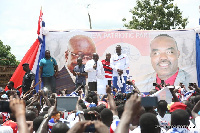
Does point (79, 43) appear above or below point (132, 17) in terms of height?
below

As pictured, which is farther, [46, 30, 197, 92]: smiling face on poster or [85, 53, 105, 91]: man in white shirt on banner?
[46, 30, 197, 92]: smiling face on poster

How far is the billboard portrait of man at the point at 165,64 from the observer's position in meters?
10.5

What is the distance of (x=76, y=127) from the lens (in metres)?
1.83

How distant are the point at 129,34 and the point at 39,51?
10.5 ft

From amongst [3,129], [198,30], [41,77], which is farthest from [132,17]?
[3,129]

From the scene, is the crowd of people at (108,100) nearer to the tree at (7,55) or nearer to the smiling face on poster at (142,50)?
the smiling face on poster at (142,50)

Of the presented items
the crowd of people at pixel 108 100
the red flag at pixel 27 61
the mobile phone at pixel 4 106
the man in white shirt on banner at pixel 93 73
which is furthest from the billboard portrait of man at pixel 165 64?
the mobile phone at pixel 4 106

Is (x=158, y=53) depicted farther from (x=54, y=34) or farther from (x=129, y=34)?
(x=54, y=34)

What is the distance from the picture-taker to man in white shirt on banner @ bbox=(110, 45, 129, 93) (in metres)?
8.36

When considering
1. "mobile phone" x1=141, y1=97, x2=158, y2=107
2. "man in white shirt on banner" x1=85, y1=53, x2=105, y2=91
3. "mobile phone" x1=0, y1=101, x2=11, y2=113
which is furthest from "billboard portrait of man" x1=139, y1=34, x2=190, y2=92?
"mobile phone" x1=0, y1=101, x2=11, y2=113

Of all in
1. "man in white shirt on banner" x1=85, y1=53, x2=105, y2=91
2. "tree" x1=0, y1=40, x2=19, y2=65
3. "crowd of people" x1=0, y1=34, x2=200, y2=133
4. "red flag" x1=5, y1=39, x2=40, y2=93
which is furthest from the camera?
"tree" x1=0, y1=40, x2=19, y2=65

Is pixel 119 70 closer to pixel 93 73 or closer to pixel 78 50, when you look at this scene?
pixel 93 73

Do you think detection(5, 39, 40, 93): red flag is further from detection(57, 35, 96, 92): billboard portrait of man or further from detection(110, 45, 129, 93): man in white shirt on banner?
detection(110, 45, 129, 93): man in white shirt on banner

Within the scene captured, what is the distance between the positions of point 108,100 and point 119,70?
14.2 ft
